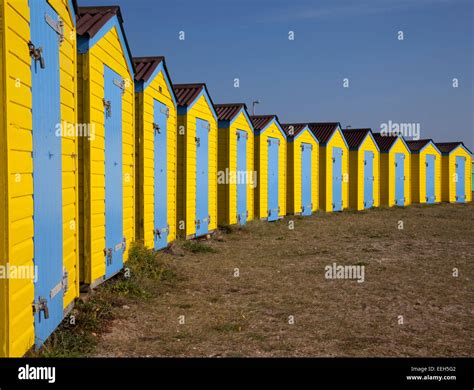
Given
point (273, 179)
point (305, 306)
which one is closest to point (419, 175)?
point (273, 179)

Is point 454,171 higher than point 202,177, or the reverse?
point 454,171

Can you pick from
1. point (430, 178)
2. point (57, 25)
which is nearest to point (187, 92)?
point (57, 25)

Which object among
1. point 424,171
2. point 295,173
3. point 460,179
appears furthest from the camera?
A: point 460,179

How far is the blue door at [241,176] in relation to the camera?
1712 centimetres

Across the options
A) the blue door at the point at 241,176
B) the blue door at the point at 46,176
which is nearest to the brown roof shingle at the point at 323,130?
the blue door at the point at 241,176

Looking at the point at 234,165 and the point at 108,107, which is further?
the point at 234,165

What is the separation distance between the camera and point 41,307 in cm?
500

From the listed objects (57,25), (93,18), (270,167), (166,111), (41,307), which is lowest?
(41,307)

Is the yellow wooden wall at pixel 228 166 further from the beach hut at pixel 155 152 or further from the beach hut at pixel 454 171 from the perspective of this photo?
the beach hut at pixel 454 171

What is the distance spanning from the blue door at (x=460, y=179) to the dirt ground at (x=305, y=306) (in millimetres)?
22232

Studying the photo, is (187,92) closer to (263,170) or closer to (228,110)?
(228,110)

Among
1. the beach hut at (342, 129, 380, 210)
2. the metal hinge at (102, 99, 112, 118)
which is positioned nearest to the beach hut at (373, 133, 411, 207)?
the beach hut at (342, 129, 380, 210)

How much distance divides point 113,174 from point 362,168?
65.7 ft

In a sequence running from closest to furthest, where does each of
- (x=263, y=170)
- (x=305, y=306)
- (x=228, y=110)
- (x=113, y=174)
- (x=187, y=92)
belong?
(x=305, y=306) → (x=113, y=174) → (x=187, y=92) → (x=228, y=110) → (x=263, y=170)
